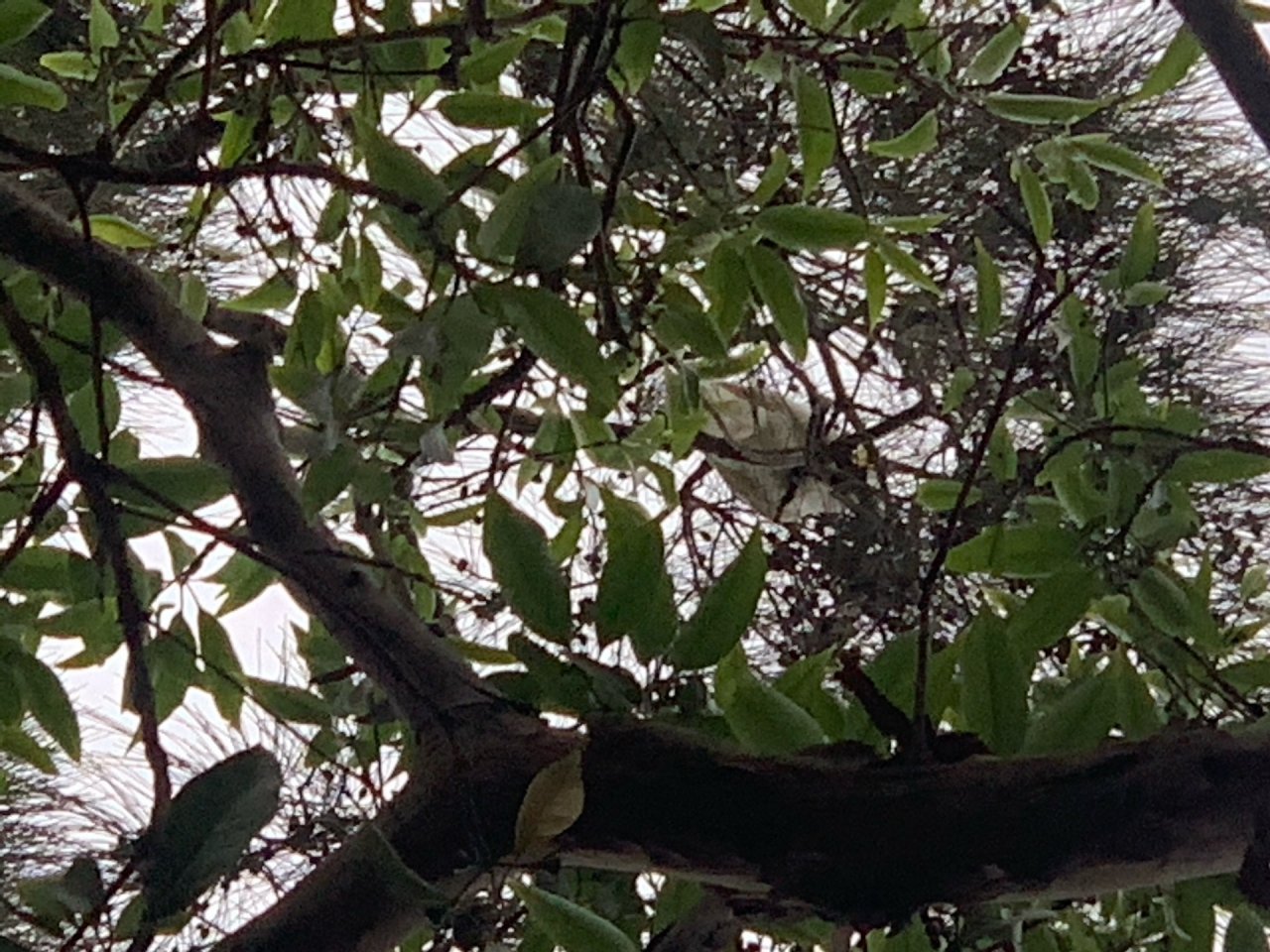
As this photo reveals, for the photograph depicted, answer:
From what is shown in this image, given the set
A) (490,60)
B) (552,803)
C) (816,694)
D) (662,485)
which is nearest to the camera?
(552,803)

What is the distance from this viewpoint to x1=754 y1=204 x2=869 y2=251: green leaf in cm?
53

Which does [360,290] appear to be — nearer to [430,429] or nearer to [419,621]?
[430,429]

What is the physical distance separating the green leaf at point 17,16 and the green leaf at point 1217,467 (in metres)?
0.46

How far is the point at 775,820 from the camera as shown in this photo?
0.34 metres

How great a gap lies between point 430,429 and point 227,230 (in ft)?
2.04

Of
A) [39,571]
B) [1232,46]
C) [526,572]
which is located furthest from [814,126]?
[39,571]

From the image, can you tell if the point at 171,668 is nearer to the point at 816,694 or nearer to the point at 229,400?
the point at 229,400

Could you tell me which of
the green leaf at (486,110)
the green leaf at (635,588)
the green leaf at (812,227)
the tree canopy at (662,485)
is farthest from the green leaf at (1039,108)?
the green leaf at (635,588)

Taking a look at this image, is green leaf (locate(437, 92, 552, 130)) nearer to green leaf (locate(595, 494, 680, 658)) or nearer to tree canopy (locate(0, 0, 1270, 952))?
tree canopy (locate(0, 0, 1270, 952))

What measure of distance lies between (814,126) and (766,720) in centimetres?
28

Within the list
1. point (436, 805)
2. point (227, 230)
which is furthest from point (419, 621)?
point (227, 230)

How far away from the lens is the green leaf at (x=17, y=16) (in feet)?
1.57

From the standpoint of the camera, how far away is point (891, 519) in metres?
0.88

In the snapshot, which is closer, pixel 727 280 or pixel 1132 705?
pixel 1132 705
